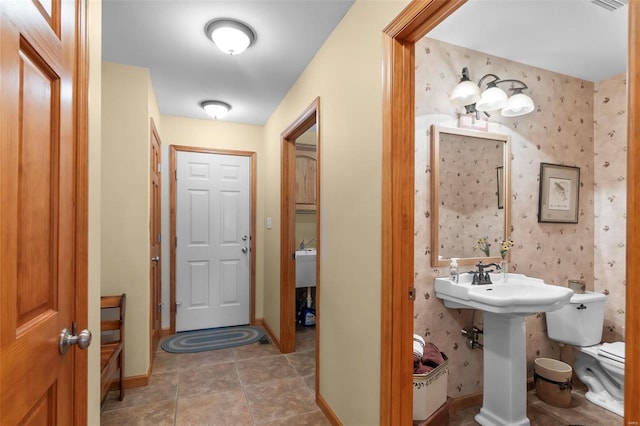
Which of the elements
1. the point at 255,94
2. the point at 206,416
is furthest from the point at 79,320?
the point at 255,94

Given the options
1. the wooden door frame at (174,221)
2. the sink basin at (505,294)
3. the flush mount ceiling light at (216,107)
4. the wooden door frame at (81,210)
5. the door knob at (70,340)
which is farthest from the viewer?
the wooden door frame at (174,221)

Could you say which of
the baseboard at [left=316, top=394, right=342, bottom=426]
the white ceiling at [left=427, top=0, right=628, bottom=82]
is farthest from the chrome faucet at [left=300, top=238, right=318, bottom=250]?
the white ceiling at [left=427, top=0, right=628, bottom=82]

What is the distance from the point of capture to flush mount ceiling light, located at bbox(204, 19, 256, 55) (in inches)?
77.6

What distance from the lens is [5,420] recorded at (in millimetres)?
666

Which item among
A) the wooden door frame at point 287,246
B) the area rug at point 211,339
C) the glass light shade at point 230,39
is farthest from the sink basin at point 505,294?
the area rug at point 211,339

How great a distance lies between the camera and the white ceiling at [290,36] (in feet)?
6.07

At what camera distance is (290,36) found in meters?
2.12

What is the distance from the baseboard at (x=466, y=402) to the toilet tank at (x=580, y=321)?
820 mm

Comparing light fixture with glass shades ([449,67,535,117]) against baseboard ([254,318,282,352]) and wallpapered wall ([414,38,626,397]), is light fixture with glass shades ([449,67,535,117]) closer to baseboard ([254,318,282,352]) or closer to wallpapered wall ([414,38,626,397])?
wallpapered wall ([414,38,626,397])

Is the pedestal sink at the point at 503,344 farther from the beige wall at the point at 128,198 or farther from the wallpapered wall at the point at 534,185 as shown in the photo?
the beige wall at the point at 128,198

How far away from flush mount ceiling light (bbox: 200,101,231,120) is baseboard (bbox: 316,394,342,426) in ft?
8.96

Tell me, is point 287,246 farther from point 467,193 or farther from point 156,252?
point 467,193

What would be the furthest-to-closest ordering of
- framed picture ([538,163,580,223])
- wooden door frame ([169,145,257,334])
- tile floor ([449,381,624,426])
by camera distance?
wooden door frame ([169,145,257,334]) < framed picture ([538,163,580,223]) < tile floor ([449,381,624,426])

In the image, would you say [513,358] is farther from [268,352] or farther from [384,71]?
[268,352]
